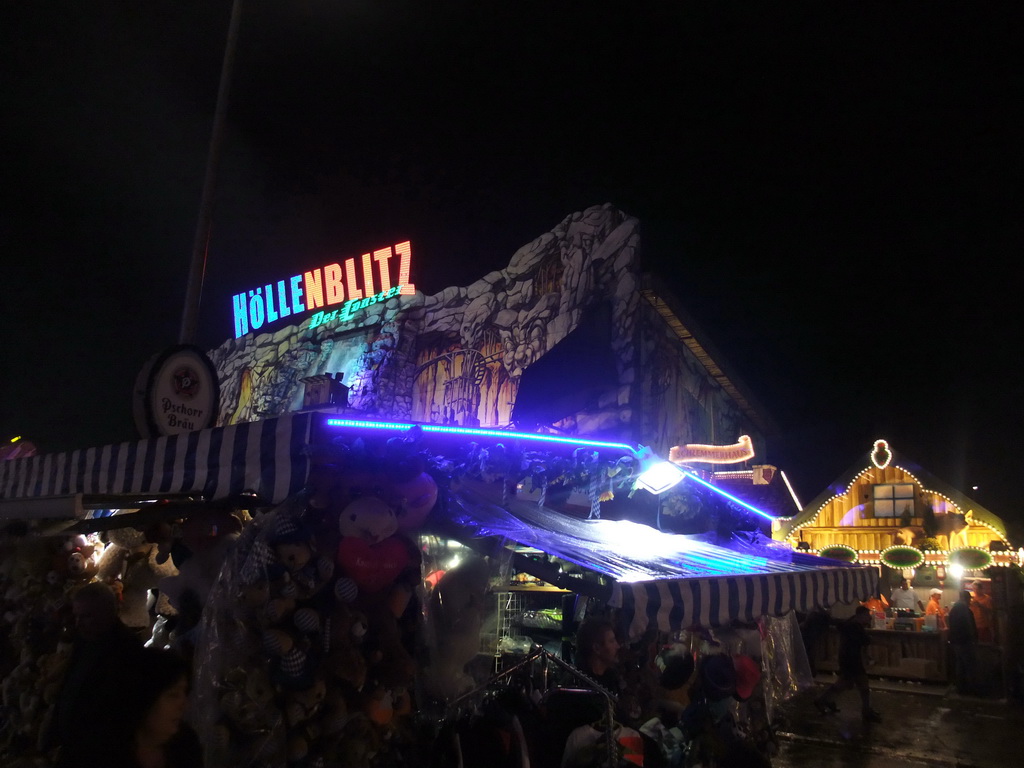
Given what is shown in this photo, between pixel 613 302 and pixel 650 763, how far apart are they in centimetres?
995

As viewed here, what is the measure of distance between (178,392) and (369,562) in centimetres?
355

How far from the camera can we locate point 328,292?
74.5ft

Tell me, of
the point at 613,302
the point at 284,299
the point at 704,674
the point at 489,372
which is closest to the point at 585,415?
the point at 613,302

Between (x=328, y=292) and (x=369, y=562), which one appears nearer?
(x=369, y=562)

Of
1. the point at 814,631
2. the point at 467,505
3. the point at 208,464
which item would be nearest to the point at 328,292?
the point at 814,631

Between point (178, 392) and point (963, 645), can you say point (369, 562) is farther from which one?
point (963, 645)

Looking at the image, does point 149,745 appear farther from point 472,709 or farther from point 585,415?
point 585,415

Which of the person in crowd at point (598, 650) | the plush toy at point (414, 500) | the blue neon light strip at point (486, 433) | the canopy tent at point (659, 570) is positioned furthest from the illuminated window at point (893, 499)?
the plush toy at point (414, 500)

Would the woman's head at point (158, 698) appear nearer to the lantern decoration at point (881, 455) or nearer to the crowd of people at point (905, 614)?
the crowd of people at point (905, 614)

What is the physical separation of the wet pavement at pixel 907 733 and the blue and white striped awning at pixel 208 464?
7141 millimetres

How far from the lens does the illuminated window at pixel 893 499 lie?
17.5 metres

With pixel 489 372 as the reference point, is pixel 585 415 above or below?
below

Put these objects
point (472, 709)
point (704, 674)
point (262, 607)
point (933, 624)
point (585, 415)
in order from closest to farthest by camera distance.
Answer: point (262, 607) < point (472, 709) < point (704, 674) < point (585, 415) < point (933, 624)

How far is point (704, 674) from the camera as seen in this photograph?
5.73 metres
